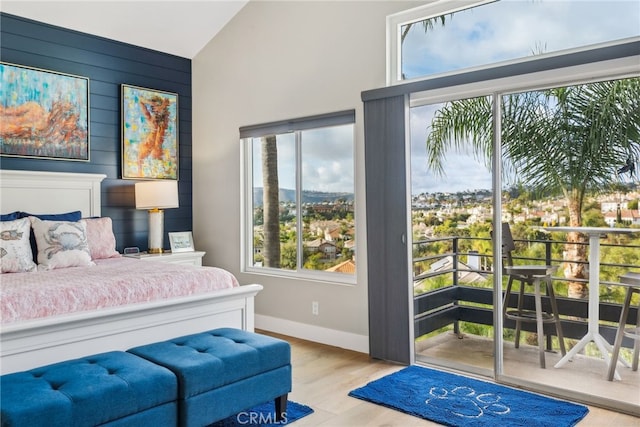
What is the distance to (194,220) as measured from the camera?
5.56m

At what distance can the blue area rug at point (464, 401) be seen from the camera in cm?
282

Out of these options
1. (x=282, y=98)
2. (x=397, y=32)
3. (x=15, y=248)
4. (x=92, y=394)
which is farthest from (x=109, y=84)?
(x=92, y=394)

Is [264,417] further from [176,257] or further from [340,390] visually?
[176,257]

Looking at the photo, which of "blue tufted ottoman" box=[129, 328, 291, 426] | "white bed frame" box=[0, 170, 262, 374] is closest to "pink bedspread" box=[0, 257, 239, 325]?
"white bed frame" box=[0, 170, 262, 374]

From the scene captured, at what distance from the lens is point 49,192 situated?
4.35m

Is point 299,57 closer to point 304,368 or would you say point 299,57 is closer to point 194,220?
point 194,220

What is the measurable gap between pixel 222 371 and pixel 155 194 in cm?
270

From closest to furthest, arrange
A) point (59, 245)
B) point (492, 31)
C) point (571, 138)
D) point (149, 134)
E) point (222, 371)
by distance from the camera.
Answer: point (222, 371)
point (571, 138)
point (492, 31)
point (59, 245)
point (149, 134)

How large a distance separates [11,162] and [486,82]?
12.2 ft

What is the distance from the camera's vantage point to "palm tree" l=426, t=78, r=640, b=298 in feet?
9.89

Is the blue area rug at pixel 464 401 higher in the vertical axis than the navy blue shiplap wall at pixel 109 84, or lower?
lower

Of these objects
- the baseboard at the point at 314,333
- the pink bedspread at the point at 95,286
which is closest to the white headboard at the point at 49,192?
the pink bedspread at the point at 95,286

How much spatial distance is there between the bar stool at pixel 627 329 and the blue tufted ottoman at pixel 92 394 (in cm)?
248

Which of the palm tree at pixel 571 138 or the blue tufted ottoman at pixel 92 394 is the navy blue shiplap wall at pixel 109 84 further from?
the palm tree at pixel 571 138
